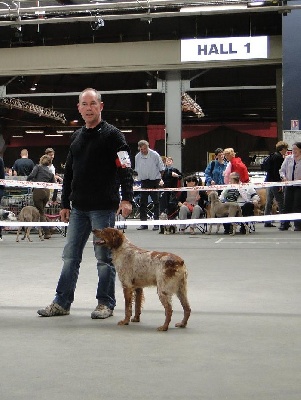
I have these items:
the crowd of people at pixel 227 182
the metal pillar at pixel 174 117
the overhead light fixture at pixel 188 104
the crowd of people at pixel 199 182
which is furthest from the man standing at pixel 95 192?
the overhead light fixture at pixel 188 104

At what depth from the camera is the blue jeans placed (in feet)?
19.7

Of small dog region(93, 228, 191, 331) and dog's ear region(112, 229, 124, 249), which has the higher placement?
dog's ear region(112, 229, 124, 249)

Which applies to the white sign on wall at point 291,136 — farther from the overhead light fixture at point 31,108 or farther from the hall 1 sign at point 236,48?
the overhead light fixture at point 31,108

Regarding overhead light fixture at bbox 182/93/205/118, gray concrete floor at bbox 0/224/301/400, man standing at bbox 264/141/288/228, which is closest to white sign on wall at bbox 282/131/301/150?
man standing at bbox 264/141/288/228

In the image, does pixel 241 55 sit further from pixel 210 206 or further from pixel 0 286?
pixel 0 286

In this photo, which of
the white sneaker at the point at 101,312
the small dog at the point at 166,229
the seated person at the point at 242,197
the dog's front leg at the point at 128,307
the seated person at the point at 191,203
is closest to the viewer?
the dog's front leg at the point at 128,307

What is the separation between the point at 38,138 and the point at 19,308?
3139cm

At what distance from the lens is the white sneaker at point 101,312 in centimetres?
593

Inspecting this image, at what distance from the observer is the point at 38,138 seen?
122 ft

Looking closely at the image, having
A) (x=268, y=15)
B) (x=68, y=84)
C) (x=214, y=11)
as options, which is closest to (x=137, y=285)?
(x=214, y=11)

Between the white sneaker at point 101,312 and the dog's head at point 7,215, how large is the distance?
29.0 feet

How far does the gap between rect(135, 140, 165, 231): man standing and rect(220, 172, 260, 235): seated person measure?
5.37 feet

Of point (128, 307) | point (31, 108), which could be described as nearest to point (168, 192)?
point (128, 307)

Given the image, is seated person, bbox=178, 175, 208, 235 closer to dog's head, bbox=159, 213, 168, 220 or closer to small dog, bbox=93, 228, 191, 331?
dog's head, bbox=159, 213, 168, 220
